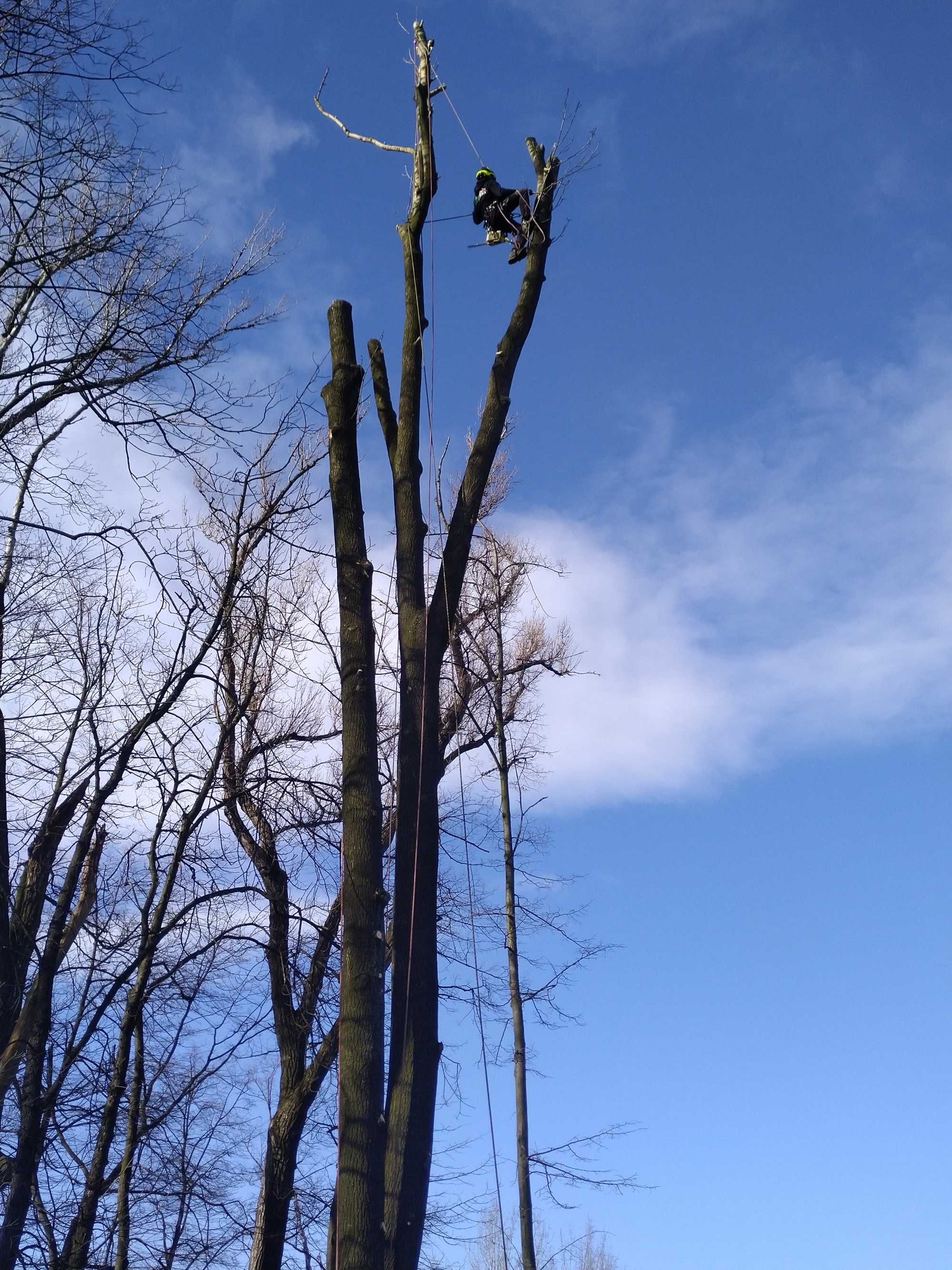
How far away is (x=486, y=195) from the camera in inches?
279

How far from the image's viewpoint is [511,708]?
12391 millimetres

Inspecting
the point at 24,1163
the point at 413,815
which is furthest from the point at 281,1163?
the point at 413,815

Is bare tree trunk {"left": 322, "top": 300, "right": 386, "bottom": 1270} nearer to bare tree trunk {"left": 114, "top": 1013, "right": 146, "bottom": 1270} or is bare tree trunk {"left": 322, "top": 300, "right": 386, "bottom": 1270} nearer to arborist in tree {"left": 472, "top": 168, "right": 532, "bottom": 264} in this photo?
arborist in tree {"left": 472, "top": 168, "right": 532, "bottom": 264}

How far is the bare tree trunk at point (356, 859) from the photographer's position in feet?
15.1

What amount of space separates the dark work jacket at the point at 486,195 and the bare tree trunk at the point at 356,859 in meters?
1.49

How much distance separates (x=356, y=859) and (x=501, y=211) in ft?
13.6

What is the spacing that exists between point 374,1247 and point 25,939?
2.69 m

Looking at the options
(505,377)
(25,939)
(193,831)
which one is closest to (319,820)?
(193,831)

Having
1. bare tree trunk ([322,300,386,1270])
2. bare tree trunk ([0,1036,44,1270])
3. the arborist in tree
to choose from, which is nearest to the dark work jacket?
the arborist in tree

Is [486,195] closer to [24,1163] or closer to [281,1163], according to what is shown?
[24,1163]

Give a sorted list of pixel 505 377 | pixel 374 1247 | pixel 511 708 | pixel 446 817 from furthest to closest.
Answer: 1. pixel 511 708
2. pixel 446 817
3. pixel 505 377
4. pixel 374 1247

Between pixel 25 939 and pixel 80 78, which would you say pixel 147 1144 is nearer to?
pixel 25 939

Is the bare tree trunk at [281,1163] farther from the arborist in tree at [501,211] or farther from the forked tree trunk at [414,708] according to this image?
the arborist in tree at [501,211]

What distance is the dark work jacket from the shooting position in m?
7.07
